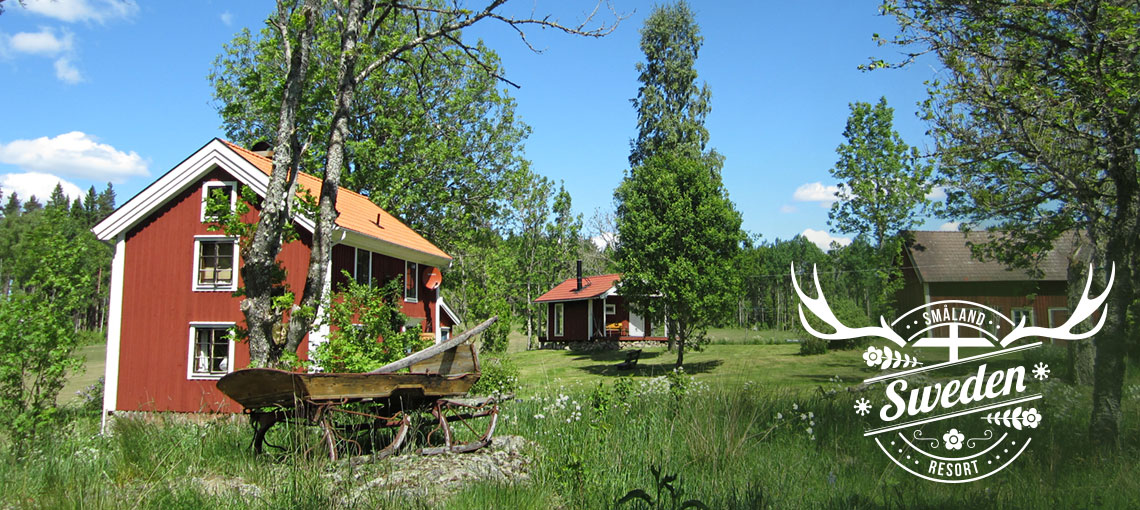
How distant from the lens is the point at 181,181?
1727 cm

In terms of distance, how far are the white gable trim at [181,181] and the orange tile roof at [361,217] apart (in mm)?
275

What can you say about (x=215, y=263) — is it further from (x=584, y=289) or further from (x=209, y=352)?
(x=584, y=289)

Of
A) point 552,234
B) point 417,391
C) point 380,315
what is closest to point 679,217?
point 380,315

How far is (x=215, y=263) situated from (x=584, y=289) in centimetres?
2732

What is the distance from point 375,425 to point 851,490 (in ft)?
14.3

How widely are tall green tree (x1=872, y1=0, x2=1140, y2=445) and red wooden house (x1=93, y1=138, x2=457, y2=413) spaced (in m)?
13.6

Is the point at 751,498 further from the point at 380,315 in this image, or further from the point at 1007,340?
the point at 380,315

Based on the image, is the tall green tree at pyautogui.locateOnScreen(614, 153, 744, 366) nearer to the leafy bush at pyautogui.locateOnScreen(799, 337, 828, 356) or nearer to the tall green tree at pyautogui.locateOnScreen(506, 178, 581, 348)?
the leafy bush at pyautogui.locateOnScreen(799, 337, 828, 356)

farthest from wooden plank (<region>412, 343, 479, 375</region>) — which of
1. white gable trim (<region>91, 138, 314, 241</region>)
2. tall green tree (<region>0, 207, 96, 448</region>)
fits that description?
white gable trim (<region>91, 138, 314, 241</region>)

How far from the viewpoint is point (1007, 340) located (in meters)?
6.28

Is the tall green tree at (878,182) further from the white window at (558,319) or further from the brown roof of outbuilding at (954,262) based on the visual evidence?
the white window at (558,319)

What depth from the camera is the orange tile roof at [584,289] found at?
132ft

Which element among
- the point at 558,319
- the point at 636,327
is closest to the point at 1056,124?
the point at 636,327

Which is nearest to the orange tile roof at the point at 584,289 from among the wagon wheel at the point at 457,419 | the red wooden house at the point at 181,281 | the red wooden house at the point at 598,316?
the red wooden house at the point at 598,316
